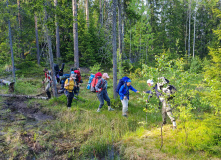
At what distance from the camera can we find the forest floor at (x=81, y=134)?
451cm

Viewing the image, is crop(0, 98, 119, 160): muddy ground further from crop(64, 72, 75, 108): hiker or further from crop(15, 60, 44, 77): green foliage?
crop(15, 60, 44, 77): green foliage

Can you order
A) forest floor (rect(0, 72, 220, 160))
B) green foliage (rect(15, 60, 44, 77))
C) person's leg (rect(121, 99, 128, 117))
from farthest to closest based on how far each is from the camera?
green foliage (rect(15, 60, 44, 77))
person's leg (rect(121, 99, 128, 117))
forest floor (rect(0, 72, 220, 160))

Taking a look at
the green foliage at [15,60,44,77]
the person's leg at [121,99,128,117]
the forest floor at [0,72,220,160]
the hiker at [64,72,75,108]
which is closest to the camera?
the forest floor at [0,72,220,160]

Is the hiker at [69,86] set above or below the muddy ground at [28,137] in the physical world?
above

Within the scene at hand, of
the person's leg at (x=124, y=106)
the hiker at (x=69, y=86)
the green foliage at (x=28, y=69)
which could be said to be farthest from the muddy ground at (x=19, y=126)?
the green foliage at (x=28, y=69)

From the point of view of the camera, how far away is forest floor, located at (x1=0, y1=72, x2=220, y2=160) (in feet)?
14.8

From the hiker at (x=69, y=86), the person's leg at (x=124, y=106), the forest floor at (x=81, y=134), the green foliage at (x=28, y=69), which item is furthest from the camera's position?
the green foliage at (x=28, y=69)

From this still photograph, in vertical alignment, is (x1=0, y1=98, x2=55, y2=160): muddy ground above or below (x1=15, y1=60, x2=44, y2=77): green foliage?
below

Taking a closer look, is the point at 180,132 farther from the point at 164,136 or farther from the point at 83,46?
the point at 83,46

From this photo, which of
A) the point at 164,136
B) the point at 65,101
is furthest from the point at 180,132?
the point at 65,101

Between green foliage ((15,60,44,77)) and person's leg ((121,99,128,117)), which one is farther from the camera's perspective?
green foliage ((15,60,44,77))

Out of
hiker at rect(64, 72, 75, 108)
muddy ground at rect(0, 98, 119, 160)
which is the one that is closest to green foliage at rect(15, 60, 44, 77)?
muddy ground at rect(0, 98, 119, 160)

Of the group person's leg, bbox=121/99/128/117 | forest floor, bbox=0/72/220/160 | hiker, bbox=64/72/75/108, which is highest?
hiker, bbox=64/72/75/108

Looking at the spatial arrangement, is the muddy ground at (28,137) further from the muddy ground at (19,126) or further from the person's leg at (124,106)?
the person's leg at (124,106)
